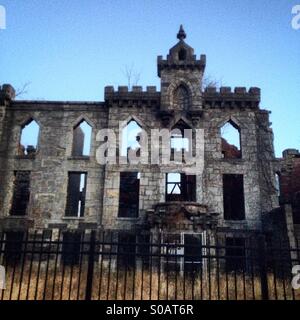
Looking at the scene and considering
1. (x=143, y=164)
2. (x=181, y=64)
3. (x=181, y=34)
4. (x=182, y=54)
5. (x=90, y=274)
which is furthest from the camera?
(x=181, y=34)

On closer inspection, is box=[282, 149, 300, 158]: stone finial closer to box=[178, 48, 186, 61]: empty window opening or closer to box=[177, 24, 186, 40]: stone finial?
box=[178, 48, 186, 61]: empty window opening

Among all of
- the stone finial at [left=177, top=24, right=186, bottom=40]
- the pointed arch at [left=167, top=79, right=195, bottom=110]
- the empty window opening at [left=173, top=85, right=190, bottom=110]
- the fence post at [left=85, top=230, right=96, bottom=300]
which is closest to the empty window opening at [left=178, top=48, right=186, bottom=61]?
the stone finial at [left=177, top=24, right=186, bottom=40]

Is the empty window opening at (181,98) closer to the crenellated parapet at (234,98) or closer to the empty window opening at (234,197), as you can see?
the crenellated parapet at (234,98)

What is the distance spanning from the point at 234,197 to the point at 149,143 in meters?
6.03

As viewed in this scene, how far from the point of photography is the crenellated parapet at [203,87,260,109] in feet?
64.8

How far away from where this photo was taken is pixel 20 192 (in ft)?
68.6

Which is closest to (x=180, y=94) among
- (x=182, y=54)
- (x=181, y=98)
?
(x=181, y=98)

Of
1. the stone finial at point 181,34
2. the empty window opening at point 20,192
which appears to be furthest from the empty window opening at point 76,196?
the stone finial at point 181,34

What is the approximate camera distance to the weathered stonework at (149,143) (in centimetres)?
1806

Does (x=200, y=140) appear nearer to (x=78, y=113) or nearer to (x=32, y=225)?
(x=78, y=113)

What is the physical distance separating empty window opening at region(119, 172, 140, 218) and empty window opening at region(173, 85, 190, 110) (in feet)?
16.0

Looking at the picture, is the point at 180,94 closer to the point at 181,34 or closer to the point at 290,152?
the point at 181,34
